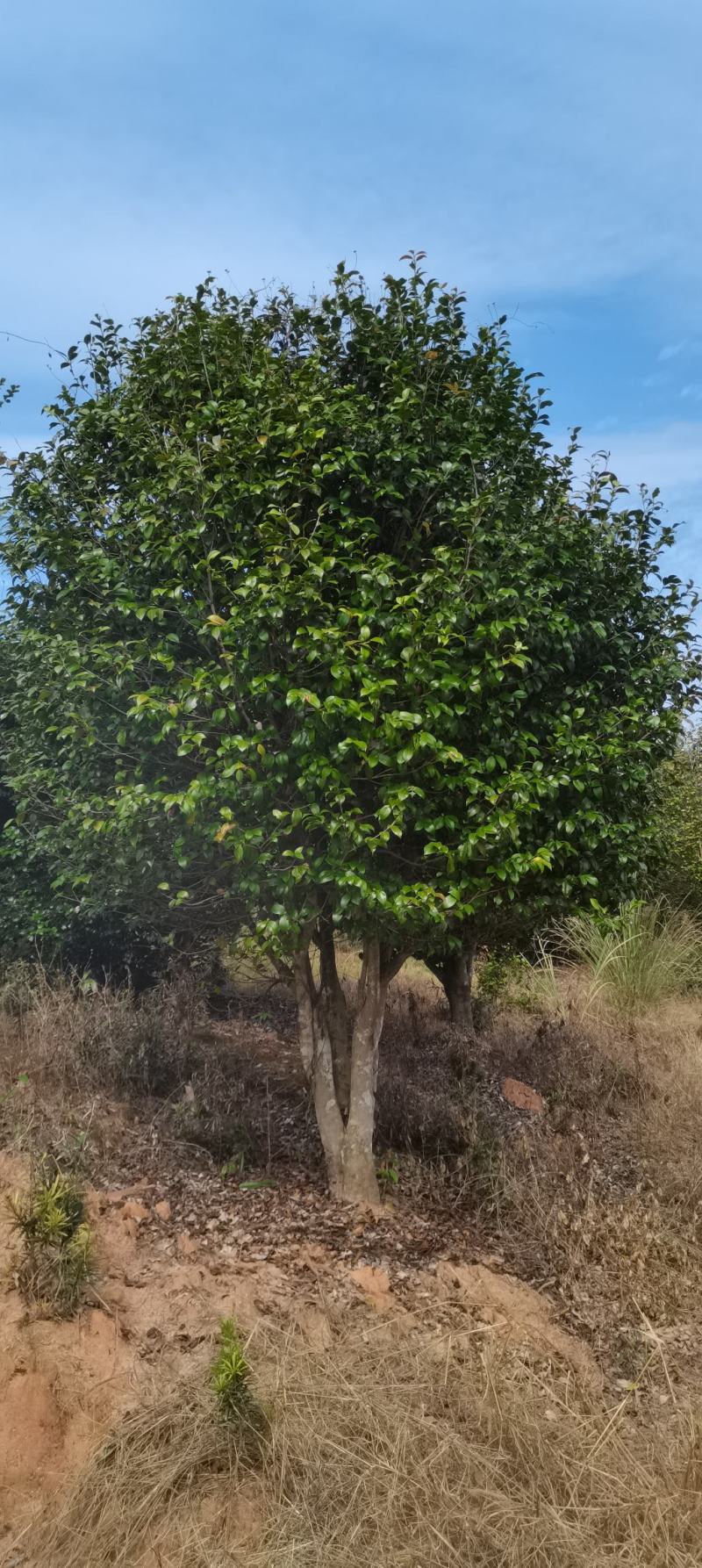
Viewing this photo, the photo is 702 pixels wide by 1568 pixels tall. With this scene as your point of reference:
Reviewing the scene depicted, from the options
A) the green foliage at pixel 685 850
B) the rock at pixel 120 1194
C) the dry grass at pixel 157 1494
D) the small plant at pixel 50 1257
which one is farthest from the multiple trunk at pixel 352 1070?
the green foliage at pixel 685 850

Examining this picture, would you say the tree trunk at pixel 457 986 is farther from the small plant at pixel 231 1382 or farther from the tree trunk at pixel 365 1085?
the small plant at pixel 231 1382

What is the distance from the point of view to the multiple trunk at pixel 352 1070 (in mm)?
7777

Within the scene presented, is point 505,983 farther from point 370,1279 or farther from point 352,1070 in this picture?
point 370,1279

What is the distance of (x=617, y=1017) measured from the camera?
1331 centimetres

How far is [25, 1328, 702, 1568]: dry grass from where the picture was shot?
4.49 metres

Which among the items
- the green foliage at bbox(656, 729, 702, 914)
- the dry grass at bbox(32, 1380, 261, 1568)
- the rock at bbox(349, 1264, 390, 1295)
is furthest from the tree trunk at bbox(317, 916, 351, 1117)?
the green foliage at bbox(656, 729, 702, 914)

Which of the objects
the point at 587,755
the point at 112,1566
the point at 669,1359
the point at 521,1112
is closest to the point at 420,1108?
the point at 521,1112

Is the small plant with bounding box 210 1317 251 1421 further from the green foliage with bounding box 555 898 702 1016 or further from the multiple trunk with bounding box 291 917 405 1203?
the green foliage with bounding box 555 898 702 1016

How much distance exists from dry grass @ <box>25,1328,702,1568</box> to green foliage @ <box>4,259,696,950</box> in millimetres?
2542

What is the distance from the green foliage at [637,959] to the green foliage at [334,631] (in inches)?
245

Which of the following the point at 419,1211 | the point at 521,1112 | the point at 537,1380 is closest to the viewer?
the point at 537,1380

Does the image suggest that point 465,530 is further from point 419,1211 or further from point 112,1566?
point 112,1566

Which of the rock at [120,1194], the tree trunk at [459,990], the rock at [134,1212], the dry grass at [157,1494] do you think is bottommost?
the dry grass at [157,1494]

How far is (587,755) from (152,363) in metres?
3.89
